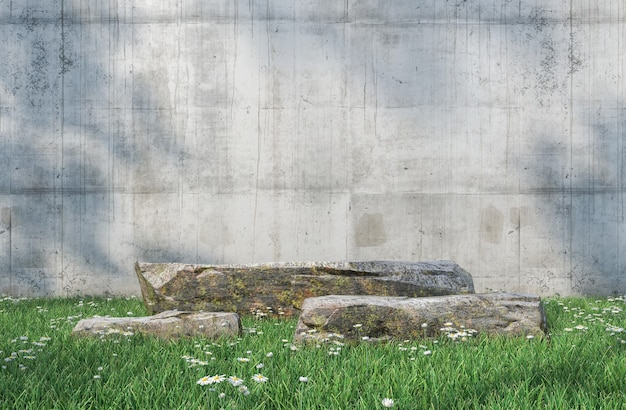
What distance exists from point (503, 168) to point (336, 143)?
2.28 meters

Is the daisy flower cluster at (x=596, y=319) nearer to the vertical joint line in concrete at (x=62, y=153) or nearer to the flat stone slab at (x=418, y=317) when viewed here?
the flat stone slab at (x=418, y=317)

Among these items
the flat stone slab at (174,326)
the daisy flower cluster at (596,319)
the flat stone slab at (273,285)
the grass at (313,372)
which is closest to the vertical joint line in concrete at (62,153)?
the flat stone slab at (273,285)

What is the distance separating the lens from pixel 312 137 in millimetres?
9328

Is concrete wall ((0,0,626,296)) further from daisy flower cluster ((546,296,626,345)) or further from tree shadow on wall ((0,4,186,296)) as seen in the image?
daisy flower cluster ((546,296,626,345))

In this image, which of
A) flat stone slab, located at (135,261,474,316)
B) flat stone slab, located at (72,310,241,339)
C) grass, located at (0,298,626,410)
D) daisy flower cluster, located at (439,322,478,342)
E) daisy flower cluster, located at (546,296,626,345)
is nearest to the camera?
grass, located at (0,298,626,410)

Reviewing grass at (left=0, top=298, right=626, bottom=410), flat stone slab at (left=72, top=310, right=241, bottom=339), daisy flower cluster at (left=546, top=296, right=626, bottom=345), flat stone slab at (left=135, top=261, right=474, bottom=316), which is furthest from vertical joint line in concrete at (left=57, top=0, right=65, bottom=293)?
daisy flower cluster at (left=546, top=296, right=626, bottom=345)

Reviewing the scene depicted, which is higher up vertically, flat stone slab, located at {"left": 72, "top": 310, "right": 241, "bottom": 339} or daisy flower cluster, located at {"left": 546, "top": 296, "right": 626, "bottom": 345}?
flat stone slab, located at {"left": 72, "top": 310, "right": 241, "bottom": 339}

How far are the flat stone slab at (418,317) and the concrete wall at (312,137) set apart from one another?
159 inches

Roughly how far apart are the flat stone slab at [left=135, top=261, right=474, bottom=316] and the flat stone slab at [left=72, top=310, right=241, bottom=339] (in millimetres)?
1301

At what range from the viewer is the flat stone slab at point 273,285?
6.48 metres

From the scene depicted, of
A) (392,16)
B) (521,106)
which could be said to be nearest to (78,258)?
(392,16)

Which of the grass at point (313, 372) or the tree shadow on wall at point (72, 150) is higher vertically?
the tree shadow on wall at point (72, 150)

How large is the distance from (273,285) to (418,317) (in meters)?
1.88

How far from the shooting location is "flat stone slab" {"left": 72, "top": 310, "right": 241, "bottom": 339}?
5062mm
